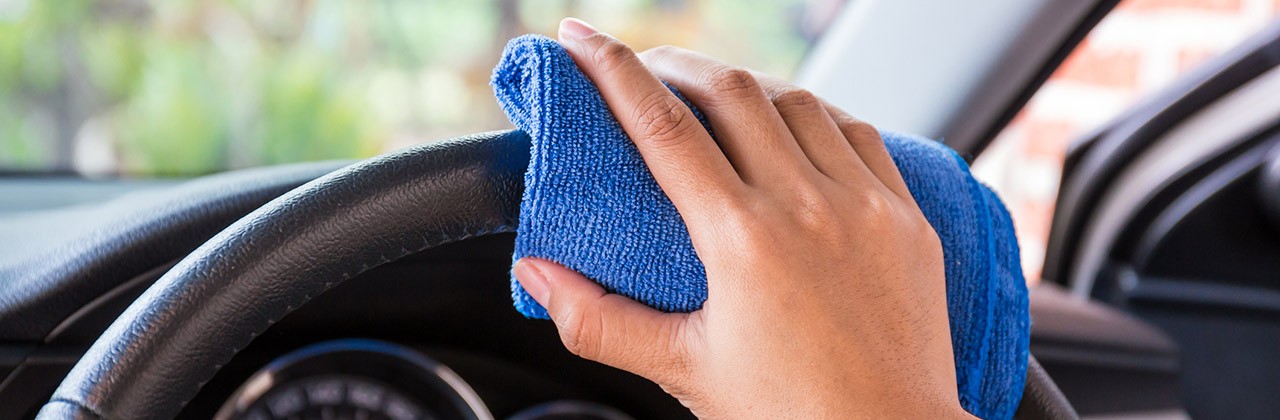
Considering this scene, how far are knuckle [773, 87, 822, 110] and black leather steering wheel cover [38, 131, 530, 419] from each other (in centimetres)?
13

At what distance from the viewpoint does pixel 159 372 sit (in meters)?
0.39

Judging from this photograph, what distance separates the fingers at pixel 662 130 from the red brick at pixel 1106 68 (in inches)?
55.0

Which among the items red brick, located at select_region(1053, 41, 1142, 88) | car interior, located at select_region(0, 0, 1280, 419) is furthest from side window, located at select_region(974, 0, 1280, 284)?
car interior, located at select_region(0, 0, 1280, 419)

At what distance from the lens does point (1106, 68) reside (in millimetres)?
1699

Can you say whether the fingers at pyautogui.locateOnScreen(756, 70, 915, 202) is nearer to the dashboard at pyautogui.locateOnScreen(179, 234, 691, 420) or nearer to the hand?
the hand

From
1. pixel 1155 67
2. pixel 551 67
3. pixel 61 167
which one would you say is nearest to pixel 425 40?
pixel 61 167

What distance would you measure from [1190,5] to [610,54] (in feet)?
4.94

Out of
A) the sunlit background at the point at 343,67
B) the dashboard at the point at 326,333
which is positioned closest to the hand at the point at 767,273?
the dashboard at the point at 326,333

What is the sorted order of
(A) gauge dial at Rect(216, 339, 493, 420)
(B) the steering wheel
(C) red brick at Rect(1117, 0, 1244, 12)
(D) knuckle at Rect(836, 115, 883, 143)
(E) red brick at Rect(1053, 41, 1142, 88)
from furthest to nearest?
(E) red brick at Rect(1053, 41, 1142, 88)
(C) red brick at Rect(1117, 0, 1244, 12)
(A) gauge dial at Rect(216, 339, 493, 420)
(D) knuckle at Rect(836, 115, 883, 143)
(B) the steering wheel

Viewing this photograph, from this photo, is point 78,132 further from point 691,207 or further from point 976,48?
point 691,207

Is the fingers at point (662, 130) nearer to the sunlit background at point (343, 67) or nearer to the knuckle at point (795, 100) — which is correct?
the knuckle at point (795, 100)

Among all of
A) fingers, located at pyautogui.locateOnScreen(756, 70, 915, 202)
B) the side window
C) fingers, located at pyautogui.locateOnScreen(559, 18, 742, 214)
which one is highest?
the side window

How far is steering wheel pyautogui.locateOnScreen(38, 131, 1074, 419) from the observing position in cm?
38

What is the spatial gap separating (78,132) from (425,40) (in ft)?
2.23
